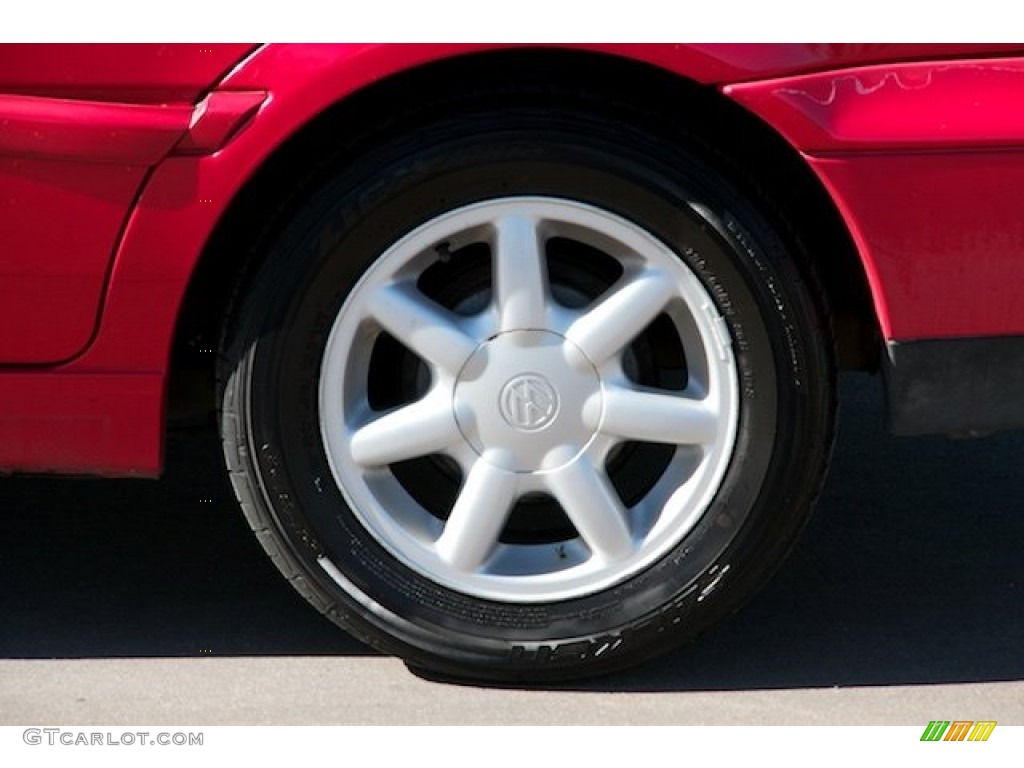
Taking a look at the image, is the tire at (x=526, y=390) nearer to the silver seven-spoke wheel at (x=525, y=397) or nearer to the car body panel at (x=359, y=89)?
the silver seven-spoke wheel at (x=525, y=397)

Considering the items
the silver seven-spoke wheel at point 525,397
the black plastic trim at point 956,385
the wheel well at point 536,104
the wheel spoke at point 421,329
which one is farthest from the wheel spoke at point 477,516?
the black plastic trim at point 956,385

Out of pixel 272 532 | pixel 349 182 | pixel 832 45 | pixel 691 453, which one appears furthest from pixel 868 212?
pixel 272 532

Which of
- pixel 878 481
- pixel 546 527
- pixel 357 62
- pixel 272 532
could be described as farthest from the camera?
pixel 878 481

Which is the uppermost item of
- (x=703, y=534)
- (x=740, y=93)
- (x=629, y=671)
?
(x=740, y=93)

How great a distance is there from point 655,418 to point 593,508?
0.18 meters

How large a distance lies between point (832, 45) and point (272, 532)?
1155 mm

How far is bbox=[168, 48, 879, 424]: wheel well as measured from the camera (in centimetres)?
308

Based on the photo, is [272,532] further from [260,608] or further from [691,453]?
[691,453]

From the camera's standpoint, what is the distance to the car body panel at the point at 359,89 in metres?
2.95

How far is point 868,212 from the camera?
299 cm

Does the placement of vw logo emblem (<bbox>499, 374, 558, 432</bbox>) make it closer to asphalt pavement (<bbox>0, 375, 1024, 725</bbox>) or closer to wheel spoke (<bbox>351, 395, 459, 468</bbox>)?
wheel spoke (<bbox>351, 395, 459, 468</bbox>)

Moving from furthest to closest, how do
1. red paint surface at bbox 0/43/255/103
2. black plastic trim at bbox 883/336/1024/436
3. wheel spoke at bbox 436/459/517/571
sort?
wheel spoke at bbox 436/459/517/571
black plastic trim at bbox 883/336/1024/436
red paint surface at bbox 0/43/255/103
